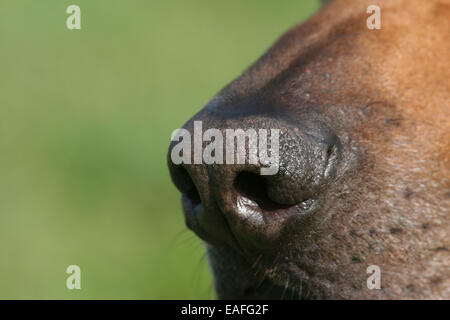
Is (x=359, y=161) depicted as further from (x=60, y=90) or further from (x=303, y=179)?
(x=60, y=90)

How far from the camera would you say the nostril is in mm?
3137

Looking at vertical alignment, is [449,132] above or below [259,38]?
below

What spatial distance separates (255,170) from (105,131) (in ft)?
21.3

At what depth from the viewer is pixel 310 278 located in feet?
11.0

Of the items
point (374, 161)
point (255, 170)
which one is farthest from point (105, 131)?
point (255, 170)

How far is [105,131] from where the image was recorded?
9383 mm

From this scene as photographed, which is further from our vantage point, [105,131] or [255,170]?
[105,131]

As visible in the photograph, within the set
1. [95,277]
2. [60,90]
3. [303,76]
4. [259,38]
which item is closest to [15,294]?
[95,277]

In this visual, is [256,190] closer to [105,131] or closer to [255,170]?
[255,170]

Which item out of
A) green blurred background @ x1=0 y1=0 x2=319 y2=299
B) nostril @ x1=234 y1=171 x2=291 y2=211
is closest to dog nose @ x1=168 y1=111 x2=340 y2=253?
nostril @ x1=234 y1=171 x2=291 y2=211

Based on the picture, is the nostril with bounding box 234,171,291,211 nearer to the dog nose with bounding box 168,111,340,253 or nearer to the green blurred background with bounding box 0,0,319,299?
the dog nose with bounding box 168,111,340,253

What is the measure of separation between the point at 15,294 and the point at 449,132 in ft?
15.3

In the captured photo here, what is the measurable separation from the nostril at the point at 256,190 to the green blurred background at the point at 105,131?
122 inches

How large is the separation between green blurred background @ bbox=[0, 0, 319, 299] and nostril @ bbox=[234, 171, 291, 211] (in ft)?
10.2
